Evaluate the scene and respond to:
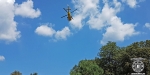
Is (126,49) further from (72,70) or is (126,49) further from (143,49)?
(72,70)

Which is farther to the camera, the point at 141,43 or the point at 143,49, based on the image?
the point at 141,43

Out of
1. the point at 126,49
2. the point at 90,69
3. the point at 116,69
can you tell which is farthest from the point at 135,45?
the point at 90,69

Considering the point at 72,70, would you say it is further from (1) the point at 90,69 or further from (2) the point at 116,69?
(2) the point at 116,69

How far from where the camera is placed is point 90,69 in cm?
6675

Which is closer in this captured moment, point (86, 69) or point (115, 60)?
point (86, 69)

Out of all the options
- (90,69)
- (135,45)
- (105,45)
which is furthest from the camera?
(105,45)

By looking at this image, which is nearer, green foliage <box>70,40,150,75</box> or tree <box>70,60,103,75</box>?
tree <box>70,60,103,75</box>

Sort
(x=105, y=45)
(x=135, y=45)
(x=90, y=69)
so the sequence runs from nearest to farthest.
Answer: (x=90, y=69) < (x=135, y=45) < (x=105, y=45)

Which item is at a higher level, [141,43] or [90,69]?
[141,43]

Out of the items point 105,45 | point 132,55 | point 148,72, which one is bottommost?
point 148,72

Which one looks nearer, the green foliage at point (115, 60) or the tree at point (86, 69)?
the tree at point (86, 69)

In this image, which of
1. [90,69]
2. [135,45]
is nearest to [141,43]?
[135,45]

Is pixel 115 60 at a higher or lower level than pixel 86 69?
higher

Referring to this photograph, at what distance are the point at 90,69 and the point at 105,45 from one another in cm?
1266
